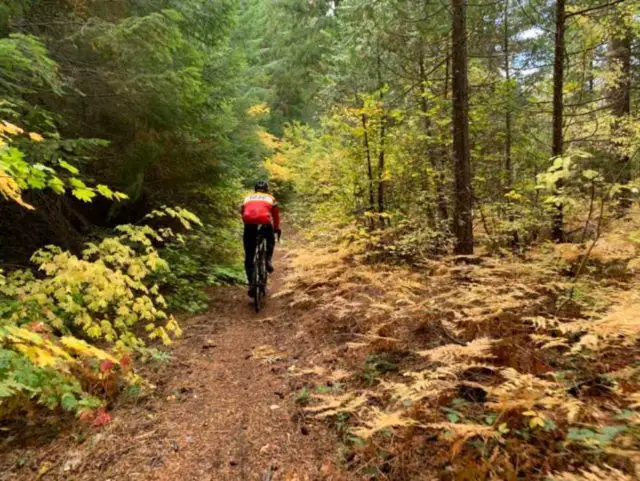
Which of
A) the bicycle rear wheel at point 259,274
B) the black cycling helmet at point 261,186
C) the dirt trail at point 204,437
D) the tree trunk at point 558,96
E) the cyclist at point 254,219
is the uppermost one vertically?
the tree trunk at point 558,96

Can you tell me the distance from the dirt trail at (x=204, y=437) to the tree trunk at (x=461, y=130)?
10.7 ft

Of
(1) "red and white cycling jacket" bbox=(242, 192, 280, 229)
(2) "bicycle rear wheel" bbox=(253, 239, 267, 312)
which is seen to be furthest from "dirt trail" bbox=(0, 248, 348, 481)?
(1) "red and white cycling jacket" bbox=(242, 192, 280, 229)

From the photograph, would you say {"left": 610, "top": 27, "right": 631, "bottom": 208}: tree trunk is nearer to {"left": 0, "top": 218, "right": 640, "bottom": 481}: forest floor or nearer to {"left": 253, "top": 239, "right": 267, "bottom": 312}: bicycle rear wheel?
{"left": 0, "top": 218, "right": 640, "bottom": 481}: forest floor

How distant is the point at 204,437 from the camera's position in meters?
3.47

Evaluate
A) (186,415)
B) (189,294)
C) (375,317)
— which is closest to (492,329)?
(375,317)

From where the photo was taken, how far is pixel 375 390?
12.4 ft

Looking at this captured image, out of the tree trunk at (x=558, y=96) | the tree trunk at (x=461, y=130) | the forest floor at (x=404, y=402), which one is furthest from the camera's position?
the tree trunk at (x=558, y=96)

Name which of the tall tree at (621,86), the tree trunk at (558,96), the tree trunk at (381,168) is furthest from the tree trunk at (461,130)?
the tall tree at (621,86)

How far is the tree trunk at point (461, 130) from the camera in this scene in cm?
594

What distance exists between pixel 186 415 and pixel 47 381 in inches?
49.2

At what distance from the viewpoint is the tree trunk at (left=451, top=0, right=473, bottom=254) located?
594cm

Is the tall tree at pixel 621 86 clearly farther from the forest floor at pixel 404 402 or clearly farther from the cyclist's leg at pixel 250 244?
the cyclist's leg at pixel 250 244

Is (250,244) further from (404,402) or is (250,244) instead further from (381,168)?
(404,402)

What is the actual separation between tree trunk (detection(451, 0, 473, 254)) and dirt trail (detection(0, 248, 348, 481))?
3.26m
